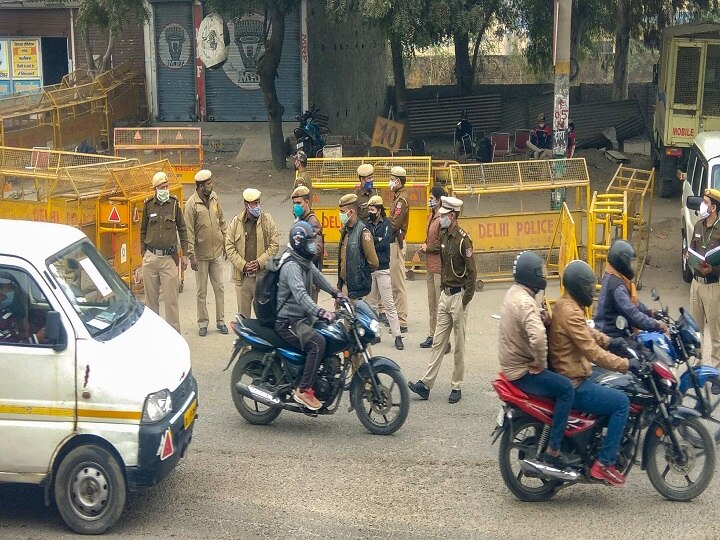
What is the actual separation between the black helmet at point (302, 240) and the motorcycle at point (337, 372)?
21.8 inches

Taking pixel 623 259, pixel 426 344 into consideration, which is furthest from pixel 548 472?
pixel 426 344

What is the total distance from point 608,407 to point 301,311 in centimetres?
260

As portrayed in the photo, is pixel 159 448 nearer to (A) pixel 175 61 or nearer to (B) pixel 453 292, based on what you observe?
(B) pixel 453 292

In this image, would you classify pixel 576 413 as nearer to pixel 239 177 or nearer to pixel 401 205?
pixel 401 205

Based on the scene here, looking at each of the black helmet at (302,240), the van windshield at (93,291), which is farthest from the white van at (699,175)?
the van windshield at (93,291)

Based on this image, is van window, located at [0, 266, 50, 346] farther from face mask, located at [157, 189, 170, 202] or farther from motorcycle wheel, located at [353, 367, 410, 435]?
face mask, located at [157, 189, 170, 202]

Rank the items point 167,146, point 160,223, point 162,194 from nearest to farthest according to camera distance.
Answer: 1. point 162,194
2. point 160,223
3. point 167,146

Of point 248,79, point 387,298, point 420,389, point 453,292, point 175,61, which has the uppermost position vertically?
point 175,61

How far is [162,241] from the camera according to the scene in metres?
10.8

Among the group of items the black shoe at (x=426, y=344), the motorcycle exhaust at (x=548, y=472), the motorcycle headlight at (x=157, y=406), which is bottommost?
the black shoe at (x=426, y=344)

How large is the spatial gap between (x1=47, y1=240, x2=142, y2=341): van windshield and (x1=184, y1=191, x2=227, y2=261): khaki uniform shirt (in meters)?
3.80

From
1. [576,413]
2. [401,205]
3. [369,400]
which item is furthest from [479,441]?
[401,205]

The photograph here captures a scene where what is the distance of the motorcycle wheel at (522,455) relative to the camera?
269 inches

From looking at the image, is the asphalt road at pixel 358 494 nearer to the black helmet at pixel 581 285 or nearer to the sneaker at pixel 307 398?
the sneaker at pixel 307 398
